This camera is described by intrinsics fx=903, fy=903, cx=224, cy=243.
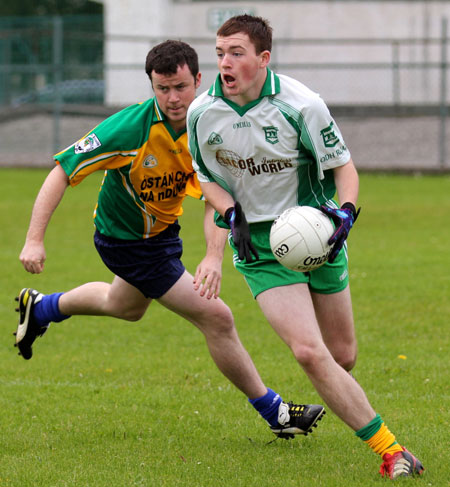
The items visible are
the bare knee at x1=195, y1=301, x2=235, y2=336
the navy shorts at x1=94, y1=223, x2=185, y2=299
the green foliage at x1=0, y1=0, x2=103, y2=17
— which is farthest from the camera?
the green foliage at x1=0, y1=0, x2=103, y2=17

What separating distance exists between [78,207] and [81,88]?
13672 millimetres

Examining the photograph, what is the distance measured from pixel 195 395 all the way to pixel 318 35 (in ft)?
85.3

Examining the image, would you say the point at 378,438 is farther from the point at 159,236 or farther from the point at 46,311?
the point at 46,311

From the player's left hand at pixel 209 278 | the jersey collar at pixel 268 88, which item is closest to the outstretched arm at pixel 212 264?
the player's left hand at pixel 209 278

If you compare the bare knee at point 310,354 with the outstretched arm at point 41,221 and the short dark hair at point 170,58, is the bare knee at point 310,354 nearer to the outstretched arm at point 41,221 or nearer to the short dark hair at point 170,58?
the outstretched arm at point 41,221

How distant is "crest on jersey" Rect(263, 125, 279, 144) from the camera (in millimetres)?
4727

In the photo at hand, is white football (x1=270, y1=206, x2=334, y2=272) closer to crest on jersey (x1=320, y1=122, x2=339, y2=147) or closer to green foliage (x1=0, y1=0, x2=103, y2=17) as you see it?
crest on jersey (x1=320, y1=122, x2=339, y2=147)

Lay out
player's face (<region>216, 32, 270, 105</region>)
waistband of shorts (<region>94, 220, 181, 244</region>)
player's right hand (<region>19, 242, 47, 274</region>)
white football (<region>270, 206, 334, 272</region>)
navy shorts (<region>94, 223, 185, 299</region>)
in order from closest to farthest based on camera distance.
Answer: white football (<region>270, 206, 334, 272</region>), player's face (<region>216, 32, 270, 105</region>), player's right hand (<region>19, 242, 47, 274</region>), navy shorts (<region>94, 223, 185, 299</region>), waistband of shorts (<region>94, 220, 181, 244</region>)

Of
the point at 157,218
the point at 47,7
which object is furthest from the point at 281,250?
the point at 47,7

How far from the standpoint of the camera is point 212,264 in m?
4.86

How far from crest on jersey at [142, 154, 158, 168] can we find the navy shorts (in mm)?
566

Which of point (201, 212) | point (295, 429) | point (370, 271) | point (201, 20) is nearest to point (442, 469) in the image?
point (295, 429)

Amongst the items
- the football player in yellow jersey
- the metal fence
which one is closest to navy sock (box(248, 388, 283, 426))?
the football player in yellow jersey

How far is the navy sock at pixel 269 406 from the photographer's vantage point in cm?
533
